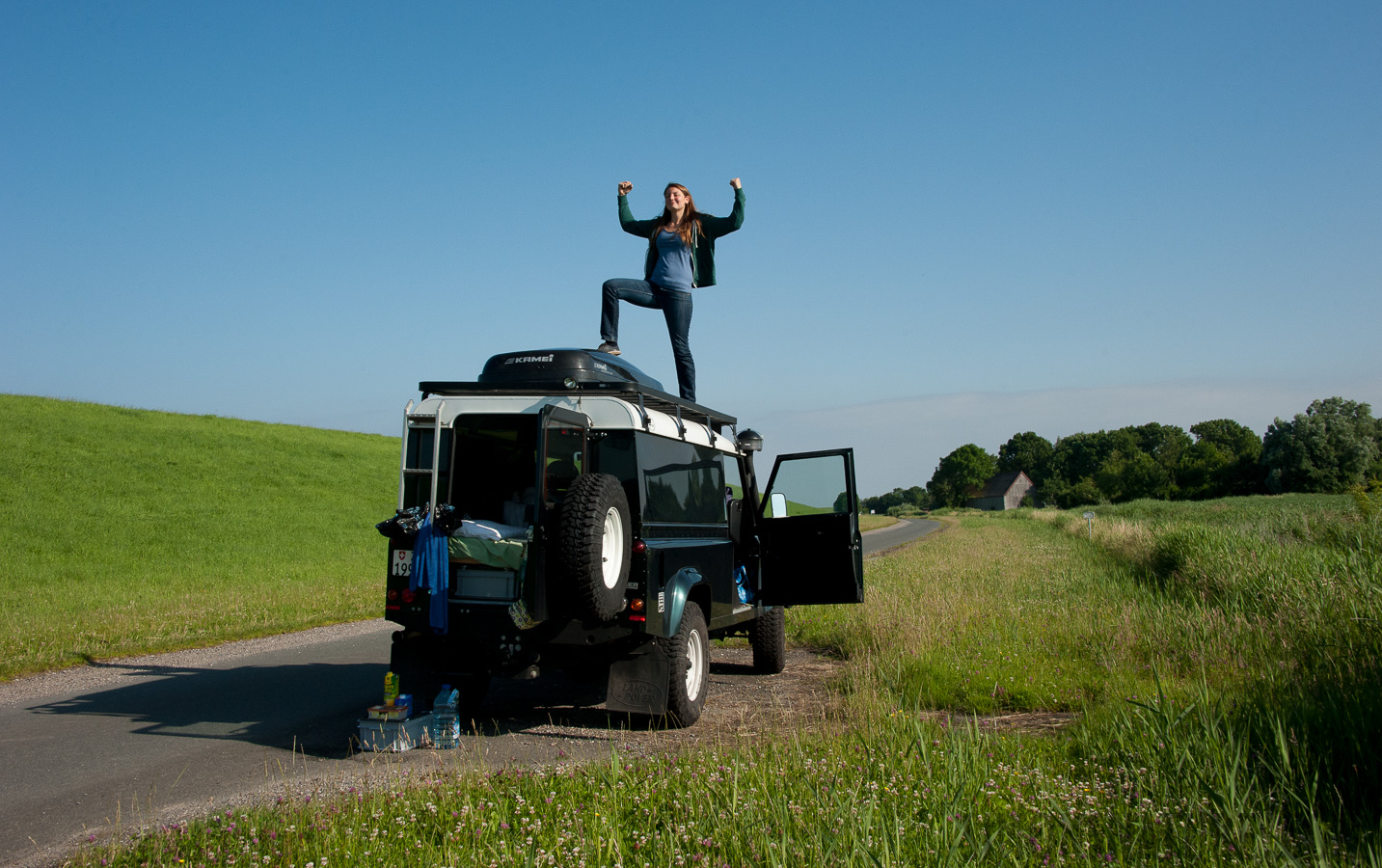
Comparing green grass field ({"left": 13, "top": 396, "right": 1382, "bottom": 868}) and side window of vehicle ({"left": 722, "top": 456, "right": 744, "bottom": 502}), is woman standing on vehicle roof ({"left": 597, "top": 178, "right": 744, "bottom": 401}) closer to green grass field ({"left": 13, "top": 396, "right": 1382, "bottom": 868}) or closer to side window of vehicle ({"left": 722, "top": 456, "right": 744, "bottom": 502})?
side window of vehicle ({"left": 722, "top": 456, "right": 744, "bottom": 502})

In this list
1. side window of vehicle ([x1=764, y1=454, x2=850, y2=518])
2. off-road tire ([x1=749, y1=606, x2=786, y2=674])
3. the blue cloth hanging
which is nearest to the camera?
the blue cloth hanging

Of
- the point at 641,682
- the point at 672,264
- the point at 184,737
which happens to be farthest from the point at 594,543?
the point at 672,264

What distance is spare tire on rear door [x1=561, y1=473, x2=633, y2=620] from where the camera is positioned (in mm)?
5160

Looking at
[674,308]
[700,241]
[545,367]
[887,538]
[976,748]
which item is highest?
[700,241]

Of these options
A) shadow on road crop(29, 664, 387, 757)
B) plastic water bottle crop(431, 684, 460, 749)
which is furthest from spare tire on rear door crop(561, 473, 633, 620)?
shadow on road crop(29, 664, 387, 757)

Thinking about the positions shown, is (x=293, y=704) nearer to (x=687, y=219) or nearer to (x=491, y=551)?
(x=491, y=551)

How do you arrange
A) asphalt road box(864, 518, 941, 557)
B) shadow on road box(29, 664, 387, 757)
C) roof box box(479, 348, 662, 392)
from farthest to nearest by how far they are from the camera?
1. asphalt road box(864, 518, 941, 557)
2. roof box box(479, 348, 662, 392)
3. shadow on road box(29, 664, 387, 757)

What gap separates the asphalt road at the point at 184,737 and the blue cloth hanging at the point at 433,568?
85 cm

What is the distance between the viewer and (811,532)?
313 inches

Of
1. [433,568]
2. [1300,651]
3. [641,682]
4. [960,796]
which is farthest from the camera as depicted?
[1300,651]

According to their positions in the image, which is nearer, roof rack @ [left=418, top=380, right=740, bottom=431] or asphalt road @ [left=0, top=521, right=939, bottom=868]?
asphalt road @ [left=0, top=521, right=939, bottom=868]

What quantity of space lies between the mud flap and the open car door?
92.3 inches

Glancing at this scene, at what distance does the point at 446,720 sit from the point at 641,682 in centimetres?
127

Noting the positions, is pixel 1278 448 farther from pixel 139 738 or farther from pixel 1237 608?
pixel 139 738
